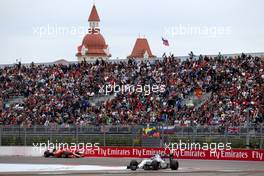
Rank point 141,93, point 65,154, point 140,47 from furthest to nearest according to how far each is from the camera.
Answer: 1. point 140,47
2. point 141,93
3. point 65,154

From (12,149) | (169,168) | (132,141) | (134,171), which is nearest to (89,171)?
(134,171)

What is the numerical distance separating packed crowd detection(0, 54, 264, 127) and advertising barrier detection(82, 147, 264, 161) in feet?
5.43

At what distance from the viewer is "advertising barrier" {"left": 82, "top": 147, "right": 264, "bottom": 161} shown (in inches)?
1366

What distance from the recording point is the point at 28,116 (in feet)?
148

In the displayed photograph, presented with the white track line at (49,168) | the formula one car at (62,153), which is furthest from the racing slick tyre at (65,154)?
the white track line at (49,168)

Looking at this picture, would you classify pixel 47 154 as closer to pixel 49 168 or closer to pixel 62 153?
pixel 62 153

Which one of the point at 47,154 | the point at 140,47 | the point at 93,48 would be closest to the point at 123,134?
the point at 47,154

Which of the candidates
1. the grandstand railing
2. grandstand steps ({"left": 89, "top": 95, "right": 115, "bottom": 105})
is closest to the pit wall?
the grandstand railing

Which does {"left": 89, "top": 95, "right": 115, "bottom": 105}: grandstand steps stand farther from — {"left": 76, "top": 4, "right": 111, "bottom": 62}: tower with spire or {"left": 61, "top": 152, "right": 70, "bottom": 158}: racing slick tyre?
{"left": 76, "top": 4, "right": 111, "bottom": 62}: tower with spire

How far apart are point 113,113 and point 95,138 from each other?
14.8 feet

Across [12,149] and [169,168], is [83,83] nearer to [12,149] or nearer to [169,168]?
[12,149]

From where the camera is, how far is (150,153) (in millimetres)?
36812

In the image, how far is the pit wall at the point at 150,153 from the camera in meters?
34.8

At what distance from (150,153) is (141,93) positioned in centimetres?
751
